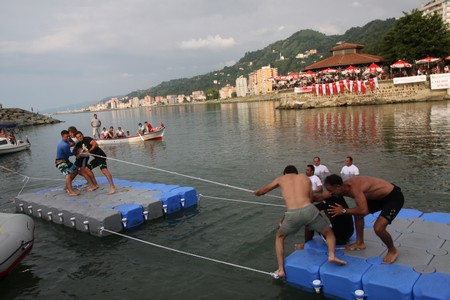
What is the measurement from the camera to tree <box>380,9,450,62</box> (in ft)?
210

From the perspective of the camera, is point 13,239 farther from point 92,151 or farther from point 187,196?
point 187,196

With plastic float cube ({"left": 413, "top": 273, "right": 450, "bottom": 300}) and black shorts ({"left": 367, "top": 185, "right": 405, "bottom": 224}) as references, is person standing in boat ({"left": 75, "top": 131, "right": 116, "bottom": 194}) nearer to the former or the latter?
black shorts ({"left": 367, "top": 185, "right": 405, "bottom": 224})

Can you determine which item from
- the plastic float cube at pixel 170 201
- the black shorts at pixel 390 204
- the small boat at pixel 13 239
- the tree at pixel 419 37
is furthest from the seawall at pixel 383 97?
the small boat at pixel 13 239

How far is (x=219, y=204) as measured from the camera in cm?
1399

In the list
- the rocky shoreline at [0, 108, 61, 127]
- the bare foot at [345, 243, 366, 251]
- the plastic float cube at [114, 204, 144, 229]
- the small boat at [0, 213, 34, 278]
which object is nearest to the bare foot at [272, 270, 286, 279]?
the bare foot at [345, 243, 366, 251]

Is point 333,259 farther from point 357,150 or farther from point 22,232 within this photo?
point 357,150

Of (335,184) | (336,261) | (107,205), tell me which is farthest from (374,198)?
(107,205)

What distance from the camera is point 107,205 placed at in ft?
41.1

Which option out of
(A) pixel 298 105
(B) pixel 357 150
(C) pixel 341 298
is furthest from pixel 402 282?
(A) pixel 298 105

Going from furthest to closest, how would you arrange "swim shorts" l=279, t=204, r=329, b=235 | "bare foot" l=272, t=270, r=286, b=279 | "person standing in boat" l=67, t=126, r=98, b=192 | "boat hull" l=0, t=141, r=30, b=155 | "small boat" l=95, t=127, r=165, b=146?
"small boat" l=95, t=127, r=165, b=146 → "boat hull" l=0, t=141, r=30, b=155 → "person standing in boat" l=67, t=126, r=98, b=192 → "bare foot" l=272, t=270, r=286, b=279 → "swim shorts" l=279, t=204, r=329, b=235

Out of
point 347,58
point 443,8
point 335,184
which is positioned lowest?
point 335,184

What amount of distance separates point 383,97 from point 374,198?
60.7 metres

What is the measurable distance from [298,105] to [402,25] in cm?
2508

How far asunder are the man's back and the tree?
6950 cm
